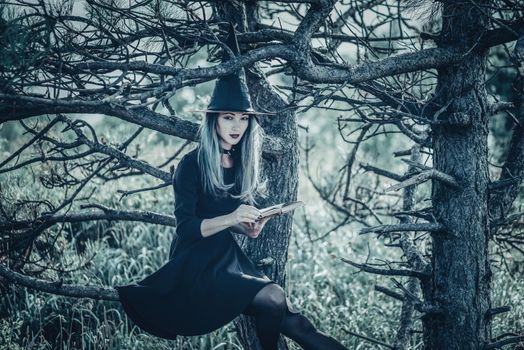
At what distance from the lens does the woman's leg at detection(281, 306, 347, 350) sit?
288cm

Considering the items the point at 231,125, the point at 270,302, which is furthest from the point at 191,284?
the point at 231,125

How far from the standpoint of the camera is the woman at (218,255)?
9.45 ft

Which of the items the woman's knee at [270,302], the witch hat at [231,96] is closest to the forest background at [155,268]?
the witch hat at [231,96]

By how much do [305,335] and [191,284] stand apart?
0.72 m

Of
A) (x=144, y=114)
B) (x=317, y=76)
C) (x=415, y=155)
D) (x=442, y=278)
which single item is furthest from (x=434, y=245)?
(x=144, y=114)

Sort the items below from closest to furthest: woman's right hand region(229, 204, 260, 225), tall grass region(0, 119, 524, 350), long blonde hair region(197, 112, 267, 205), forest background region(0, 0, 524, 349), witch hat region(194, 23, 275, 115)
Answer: woman's right hand region(229, 204, 260, 225), witch hat region(194, 23, 275, 115), long blonde hair region(197, 112, 267, 205), forest background region(0, 0, 524, 349), tall grass region(0, 119, 524, 350)

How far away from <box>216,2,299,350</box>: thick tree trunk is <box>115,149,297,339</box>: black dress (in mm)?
241

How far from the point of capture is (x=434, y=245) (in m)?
3.23

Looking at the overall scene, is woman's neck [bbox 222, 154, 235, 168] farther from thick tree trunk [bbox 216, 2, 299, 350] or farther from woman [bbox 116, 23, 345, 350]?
thick tree trunk [bbox 216, 2, 299, 350]

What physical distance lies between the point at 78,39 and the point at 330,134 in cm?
1503

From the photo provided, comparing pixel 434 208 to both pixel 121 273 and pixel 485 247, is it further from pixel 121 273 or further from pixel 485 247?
pixel 121 273

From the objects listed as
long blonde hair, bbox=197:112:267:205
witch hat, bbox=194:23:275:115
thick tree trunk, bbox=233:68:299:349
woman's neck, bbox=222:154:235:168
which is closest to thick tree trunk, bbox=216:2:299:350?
thick tree trunk, bbox=233:68:299:349

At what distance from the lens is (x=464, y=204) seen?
3.12 m

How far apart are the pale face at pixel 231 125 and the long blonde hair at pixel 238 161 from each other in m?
0.03
